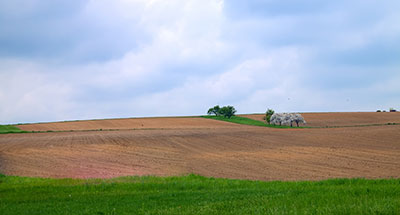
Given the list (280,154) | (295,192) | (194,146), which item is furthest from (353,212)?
(194,146)

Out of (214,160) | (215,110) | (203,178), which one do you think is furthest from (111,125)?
(203,178)

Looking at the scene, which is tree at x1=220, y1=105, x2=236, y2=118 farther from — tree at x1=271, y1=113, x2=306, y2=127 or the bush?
tree at x1=271, y1=113, x2=306, y2=127

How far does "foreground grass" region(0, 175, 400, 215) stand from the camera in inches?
397

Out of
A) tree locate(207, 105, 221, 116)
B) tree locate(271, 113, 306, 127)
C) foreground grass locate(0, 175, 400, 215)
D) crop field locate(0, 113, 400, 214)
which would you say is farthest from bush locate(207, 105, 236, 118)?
foreground grass locate(0, 175, 400, 215)

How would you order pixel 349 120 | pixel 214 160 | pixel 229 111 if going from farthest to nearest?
pixel 229 111
pixel 349 120
pixel 214 160

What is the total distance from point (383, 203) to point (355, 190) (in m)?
2.59

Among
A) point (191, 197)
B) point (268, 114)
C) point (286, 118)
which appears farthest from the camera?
point (268, 114)

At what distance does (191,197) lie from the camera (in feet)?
41.0

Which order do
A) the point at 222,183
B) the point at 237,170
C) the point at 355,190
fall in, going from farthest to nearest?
the point at 237,170 → the point at 222,183 → the point at 355,190

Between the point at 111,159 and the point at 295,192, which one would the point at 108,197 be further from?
the point at 111,159

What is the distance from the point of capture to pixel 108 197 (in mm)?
13070

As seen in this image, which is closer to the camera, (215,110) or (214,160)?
(214,160)

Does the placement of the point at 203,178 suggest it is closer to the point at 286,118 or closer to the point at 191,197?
the point at 191,197

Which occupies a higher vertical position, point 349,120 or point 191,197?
point 349,120
